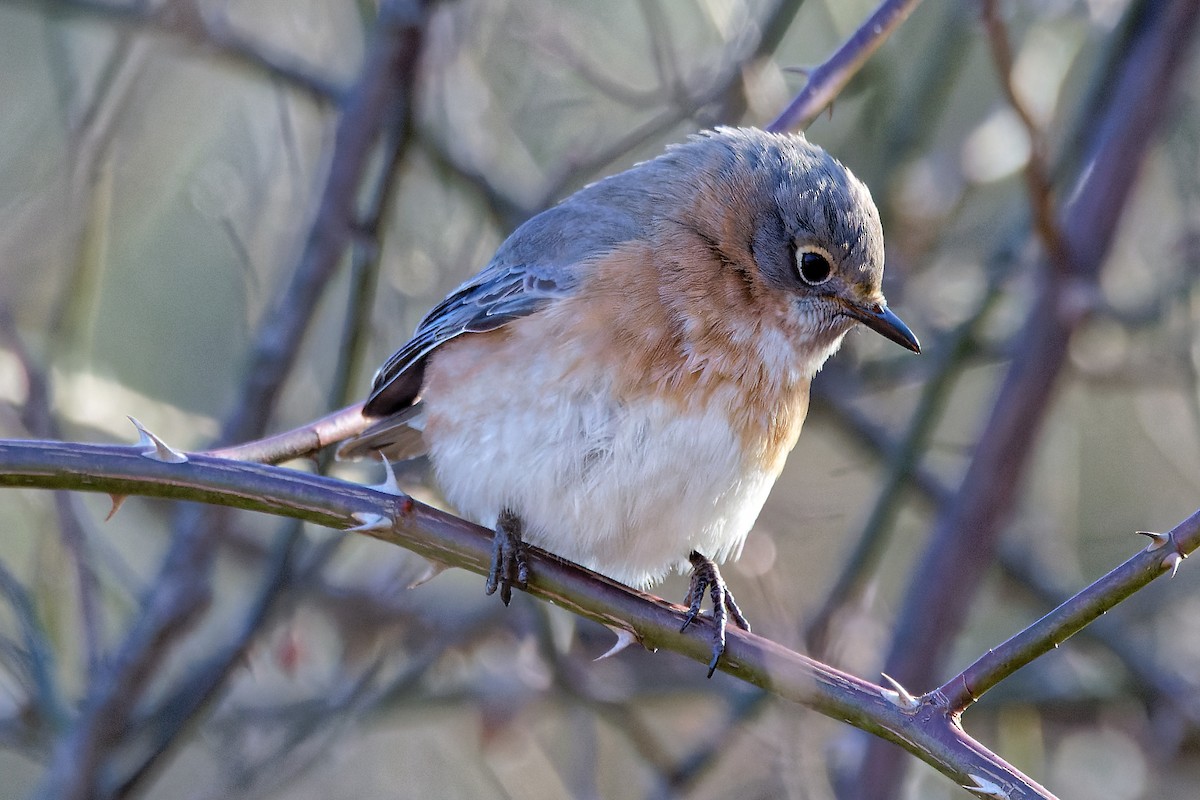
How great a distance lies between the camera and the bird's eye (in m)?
3.96

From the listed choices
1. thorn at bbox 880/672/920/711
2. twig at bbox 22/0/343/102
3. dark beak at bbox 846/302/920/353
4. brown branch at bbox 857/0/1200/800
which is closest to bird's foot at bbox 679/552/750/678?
thorn at bbox 880/672/920/711

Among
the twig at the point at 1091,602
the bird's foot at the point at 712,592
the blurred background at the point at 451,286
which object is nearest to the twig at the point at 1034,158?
the blurred background at the point at 451,286

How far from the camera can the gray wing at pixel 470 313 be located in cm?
393

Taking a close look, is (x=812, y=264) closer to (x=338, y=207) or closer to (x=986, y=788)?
(x=338, y=207)

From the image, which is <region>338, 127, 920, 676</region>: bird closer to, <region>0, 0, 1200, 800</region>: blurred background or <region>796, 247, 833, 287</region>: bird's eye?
<region>796, 247, 833, 287</region>: bird's eye

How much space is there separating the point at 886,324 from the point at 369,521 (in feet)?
5.88

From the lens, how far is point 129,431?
5.44m

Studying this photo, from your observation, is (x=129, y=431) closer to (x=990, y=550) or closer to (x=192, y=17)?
(x=192, y=17)

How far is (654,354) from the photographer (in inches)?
145

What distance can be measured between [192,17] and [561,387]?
2466mm

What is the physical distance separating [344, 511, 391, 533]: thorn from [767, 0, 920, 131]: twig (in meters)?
1.84

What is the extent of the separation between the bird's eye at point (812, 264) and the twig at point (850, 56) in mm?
404

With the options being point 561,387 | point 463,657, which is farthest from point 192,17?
point 463,657

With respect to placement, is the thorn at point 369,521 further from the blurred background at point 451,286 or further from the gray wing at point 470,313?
the blurred background at point 451,286
